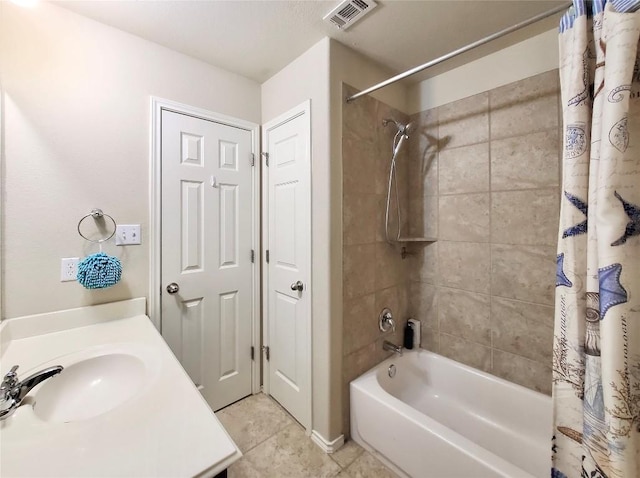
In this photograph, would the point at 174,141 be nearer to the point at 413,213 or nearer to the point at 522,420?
the point at 413,213

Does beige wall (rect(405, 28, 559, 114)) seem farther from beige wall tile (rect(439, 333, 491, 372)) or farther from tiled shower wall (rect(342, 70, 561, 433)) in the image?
beige wall tile (rect(439, 333, 491, 372))

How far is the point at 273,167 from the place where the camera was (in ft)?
6.19

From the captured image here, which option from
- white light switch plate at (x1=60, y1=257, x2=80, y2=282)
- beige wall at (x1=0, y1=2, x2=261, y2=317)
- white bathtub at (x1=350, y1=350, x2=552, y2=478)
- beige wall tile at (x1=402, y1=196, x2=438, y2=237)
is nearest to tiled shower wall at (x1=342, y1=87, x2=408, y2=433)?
white bathtub at (x1=350, y1=350, x2=552, y2=478)

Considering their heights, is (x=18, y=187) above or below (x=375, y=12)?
below

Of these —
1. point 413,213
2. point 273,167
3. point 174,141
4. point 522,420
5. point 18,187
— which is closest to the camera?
point 18,187

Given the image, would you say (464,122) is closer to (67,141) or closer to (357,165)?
(357,165)

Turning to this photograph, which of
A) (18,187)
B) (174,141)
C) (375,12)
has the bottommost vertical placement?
(18,187)

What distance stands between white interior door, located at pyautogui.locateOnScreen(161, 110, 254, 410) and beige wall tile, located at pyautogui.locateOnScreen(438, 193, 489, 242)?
Answer: 1.37m

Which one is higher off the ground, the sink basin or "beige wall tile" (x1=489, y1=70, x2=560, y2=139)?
"beige wall tile" (x1=489, y1=70, x2=560, y2=139)

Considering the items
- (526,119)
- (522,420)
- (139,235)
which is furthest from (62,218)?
(522,420)

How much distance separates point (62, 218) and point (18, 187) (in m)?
0.20

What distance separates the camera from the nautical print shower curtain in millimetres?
657

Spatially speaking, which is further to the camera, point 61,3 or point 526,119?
point 526,119

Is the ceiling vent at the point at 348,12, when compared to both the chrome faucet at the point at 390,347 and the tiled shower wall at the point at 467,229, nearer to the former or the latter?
the tiled shower wall at the point at 467,229
